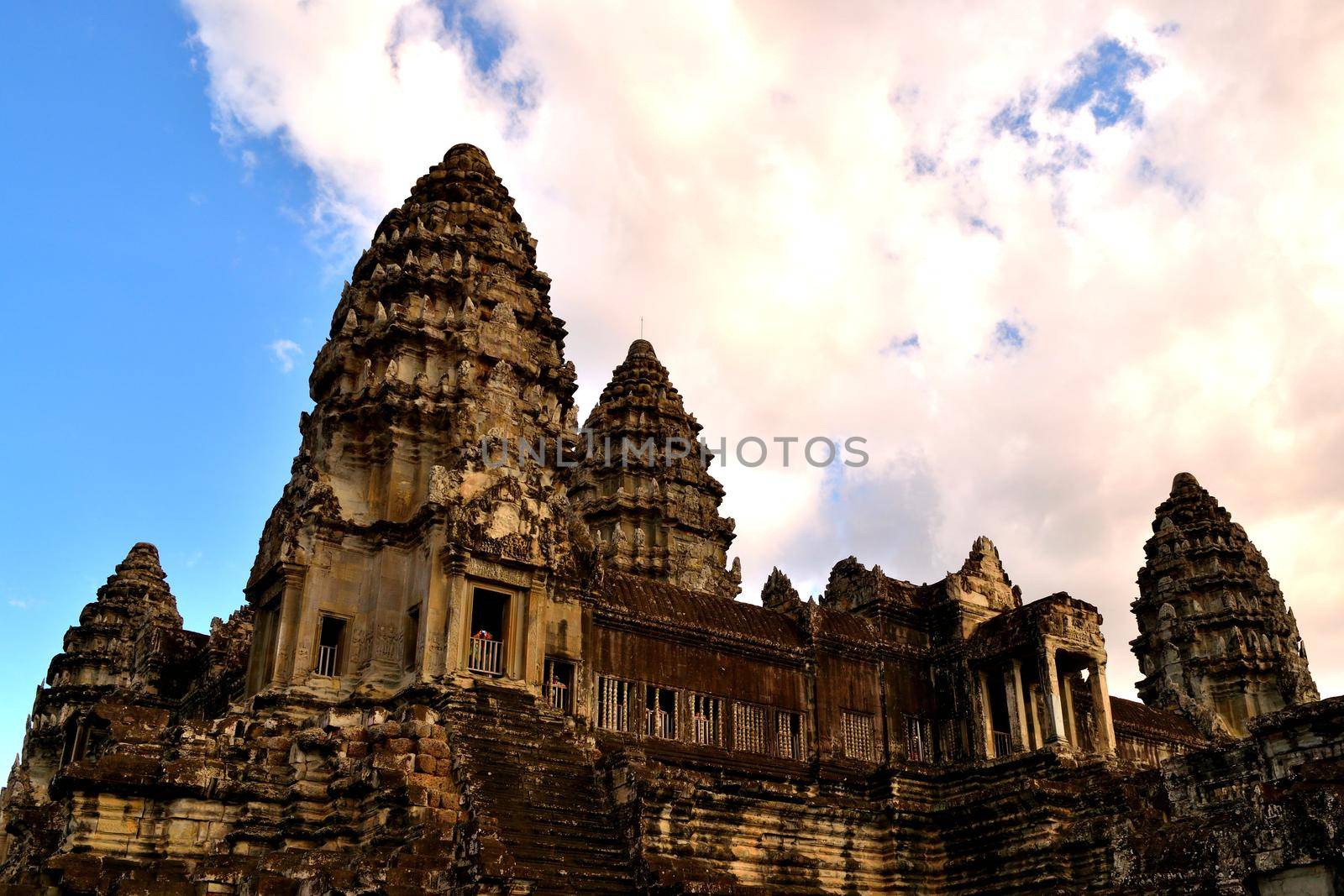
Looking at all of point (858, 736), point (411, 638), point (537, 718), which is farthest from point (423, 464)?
point (858, 736)

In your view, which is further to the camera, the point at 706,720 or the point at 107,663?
the point at 107,663

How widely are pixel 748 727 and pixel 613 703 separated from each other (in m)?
3.73

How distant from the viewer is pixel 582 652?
25.4 metres

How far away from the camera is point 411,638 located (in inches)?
954

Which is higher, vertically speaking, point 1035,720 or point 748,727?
point 1035,720

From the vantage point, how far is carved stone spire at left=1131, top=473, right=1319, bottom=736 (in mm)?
45719

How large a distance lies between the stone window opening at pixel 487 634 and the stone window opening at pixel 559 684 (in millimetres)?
1220

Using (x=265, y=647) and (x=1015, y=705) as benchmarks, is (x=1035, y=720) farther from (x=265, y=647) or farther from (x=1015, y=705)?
(x=265, y=647)

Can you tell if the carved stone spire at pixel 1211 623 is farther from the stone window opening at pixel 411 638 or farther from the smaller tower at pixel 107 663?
the smaller tower at pixel 107 663

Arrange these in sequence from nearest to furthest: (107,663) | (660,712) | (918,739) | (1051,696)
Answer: (660,712) < (1051,696) < (918,739) < (107,663)

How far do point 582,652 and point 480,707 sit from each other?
3911 mm

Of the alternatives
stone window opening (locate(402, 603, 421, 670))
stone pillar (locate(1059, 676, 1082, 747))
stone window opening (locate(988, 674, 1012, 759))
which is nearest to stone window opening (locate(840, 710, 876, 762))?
stone window opening (locate(988, 674, 1012, 759))

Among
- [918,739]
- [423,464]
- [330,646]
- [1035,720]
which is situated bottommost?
[918,739]

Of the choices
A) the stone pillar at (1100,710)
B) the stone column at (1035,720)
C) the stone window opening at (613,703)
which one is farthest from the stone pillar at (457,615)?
the stone pillar at (1100,710)
